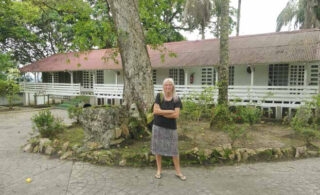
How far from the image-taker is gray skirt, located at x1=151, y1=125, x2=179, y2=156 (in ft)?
11.5

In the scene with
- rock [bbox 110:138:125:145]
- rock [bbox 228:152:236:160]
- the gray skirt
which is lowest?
rock [bbox 228:152:236:160]

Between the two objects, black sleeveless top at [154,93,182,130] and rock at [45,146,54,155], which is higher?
black sleeveless top at [154,93,182,130]

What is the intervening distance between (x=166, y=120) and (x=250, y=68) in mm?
9296

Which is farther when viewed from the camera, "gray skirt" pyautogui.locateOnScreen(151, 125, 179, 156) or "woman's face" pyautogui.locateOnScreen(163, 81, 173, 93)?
"gray skirt" pyautogui.locateOnScreen(151, 125, 179, 156)

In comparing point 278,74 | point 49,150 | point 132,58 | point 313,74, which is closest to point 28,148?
point 49,150

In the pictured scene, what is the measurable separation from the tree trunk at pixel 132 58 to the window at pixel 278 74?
8206mm

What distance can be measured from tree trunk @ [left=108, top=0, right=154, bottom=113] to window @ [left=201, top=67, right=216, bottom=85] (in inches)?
297

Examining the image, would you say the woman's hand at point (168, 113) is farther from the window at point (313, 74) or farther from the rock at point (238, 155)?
the window at point (313, 74)

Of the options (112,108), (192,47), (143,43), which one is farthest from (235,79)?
(112,108)

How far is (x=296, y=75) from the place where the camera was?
34.9 ft

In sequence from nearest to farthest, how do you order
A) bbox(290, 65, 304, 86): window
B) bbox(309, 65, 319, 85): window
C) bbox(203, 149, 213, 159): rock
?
bbox(203, 149, 213, 159): rock
bbox(309, 65, 319, 85): window
bbox(290, 65, 304, 86): window

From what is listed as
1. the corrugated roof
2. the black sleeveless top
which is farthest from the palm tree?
the black sleeveless top

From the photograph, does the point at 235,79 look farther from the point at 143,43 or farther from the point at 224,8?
the point at 143,43

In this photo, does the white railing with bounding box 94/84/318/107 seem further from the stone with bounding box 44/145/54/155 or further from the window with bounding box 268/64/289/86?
the stone with bounding box 44/145/54/155
